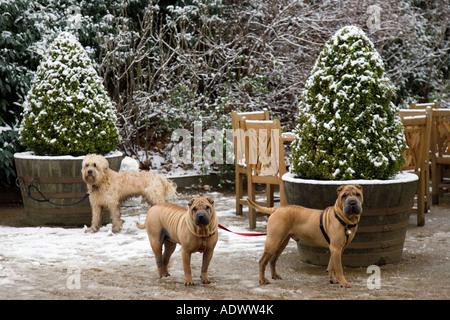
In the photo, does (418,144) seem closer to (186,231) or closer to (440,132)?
(440,132)

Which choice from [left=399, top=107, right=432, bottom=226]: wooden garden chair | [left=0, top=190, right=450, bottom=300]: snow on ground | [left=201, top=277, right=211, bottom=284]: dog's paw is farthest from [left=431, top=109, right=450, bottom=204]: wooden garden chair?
[left=201, top=277, right=211, bottom=284]: dog's paw

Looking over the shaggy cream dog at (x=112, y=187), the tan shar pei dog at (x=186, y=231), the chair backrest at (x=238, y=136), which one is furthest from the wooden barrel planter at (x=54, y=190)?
the tan shar pei dog at (x=186, y=231)

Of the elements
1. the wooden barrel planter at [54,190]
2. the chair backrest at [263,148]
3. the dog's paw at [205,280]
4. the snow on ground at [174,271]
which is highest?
the chair backrest at [263,148]

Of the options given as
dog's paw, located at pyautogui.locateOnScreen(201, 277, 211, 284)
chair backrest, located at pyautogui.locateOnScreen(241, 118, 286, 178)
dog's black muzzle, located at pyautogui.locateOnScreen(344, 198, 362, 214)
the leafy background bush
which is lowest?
dog's paw, located at pyautogui.locateOnScreen(201, 277, 211, 284)

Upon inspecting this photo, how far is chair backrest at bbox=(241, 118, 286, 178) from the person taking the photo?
710 centimetres

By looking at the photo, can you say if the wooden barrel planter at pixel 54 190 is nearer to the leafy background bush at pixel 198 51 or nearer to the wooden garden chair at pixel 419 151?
the leafy background bush at pixel 198 51

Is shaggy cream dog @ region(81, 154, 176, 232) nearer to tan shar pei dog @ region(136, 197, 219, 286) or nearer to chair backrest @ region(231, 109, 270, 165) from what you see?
chair backrest @ region(231, 109, 270, 165)

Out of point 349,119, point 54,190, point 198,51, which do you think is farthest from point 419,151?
point 198,51

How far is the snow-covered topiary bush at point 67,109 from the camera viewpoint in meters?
7.70

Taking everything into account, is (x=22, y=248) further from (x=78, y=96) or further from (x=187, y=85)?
(x=187, y=85)

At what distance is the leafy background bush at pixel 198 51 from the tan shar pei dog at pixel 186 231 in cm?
531

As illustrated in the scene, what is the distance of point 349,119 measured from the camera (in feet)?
17.6

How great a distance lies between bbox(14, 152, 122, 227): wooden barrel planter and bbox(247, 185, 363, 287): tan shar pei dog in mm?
3358

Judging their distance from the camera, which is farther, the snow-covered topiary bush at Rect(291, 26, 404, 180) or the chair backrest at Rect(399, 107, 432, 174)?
the chair backrest at Rect(399, 107, 432, 174)
